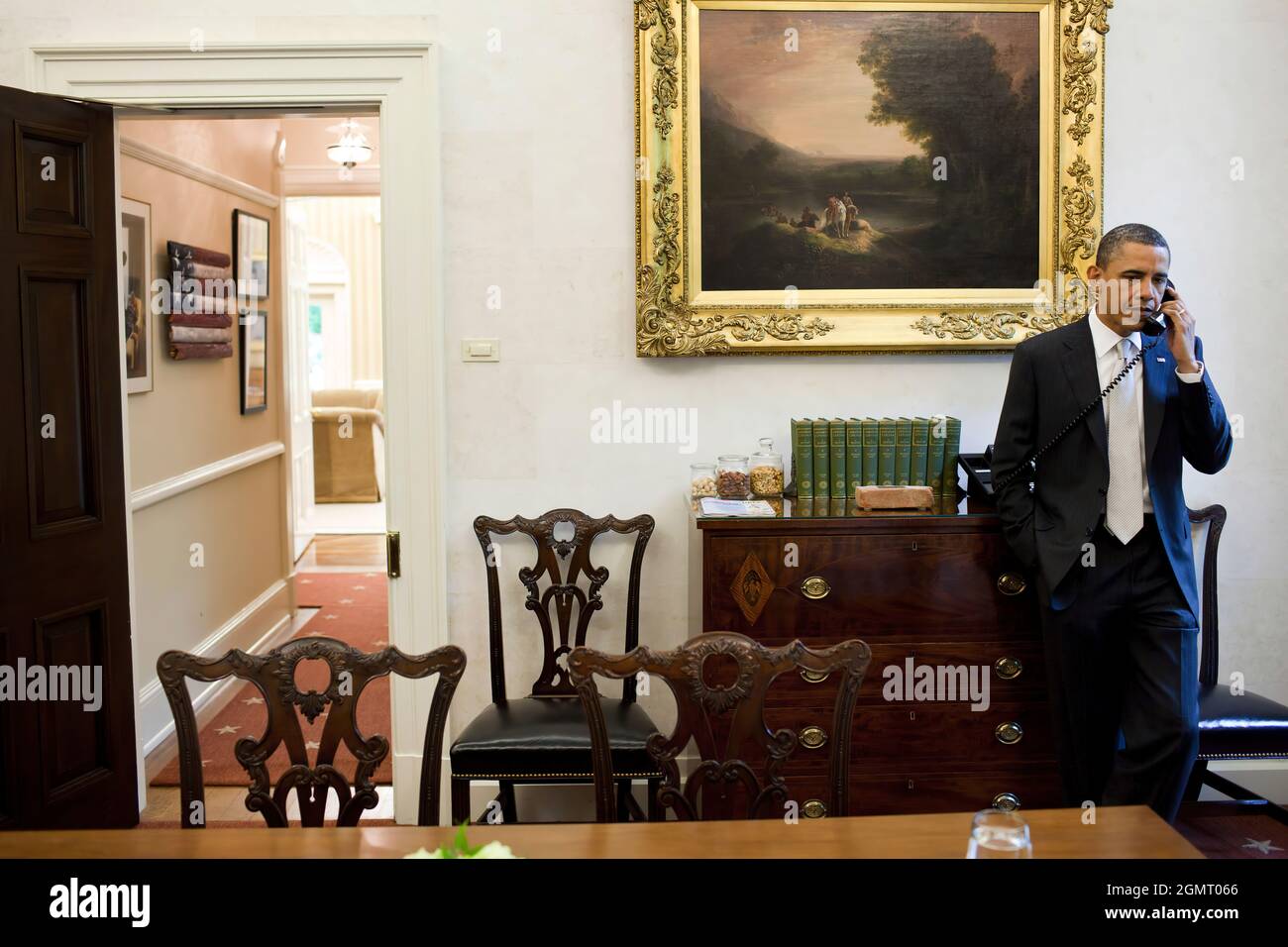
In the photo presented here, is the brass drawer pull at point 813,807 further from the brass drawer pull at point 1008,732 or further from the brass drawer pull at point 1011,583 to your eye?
the brass drawer pull at point 1011,583

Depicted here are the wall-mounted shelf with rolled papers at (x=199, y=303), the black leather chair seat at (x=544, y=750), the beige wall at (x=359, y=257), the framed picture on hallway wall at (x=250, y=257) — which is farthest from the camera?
the beige wall at (x=359, y=257)

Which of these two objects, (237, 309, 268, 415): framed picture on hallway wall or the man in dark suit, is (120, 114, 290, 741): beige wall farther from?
the man in dark suit

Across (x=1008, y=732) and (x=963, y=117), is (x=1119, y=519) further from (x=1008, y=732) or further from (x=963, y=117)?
(x=963, y=117)

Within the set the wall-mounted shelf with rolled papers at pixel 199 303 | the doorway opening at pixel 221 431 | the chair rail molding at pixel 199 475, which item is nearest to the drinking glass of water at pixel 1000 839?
the doorway opening at pixel 221 431

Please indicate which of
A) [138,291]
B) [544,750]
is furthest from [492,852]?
[138,291]

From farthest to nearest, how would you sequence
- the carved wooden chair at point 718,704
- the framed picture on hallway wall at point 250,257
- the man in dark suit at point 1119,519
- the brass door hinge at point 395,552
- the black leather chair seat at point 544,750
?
the framed picture on hallway wall at point 250,257
the brass door hinge at point 395,552
the black leather chair seat at point 544,750
the man in dark suit at point 1119,519
the carved wooden chair at point 718,704

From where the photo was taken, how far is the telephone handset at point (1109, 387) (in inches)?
133

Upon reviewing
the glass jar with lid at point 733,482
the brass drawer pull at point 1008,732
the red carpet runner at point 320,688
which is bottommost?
the red carpet runner at point 320,688

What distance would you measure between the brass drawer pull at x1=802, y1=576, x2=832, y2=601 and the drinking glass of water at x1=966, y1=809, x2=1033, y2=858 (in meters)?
2.12

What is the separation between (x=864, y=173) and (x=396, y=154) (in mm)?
1704

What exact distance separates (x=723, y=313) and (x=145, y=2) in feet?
7.71

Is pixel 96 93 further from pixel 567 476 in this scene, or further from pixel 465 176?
pixel 567 476

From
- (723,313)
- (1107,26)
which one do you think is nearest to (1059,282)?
(1107,26)

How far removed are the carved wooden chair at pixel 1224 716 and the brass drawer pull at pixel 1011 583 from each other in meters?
0.71
